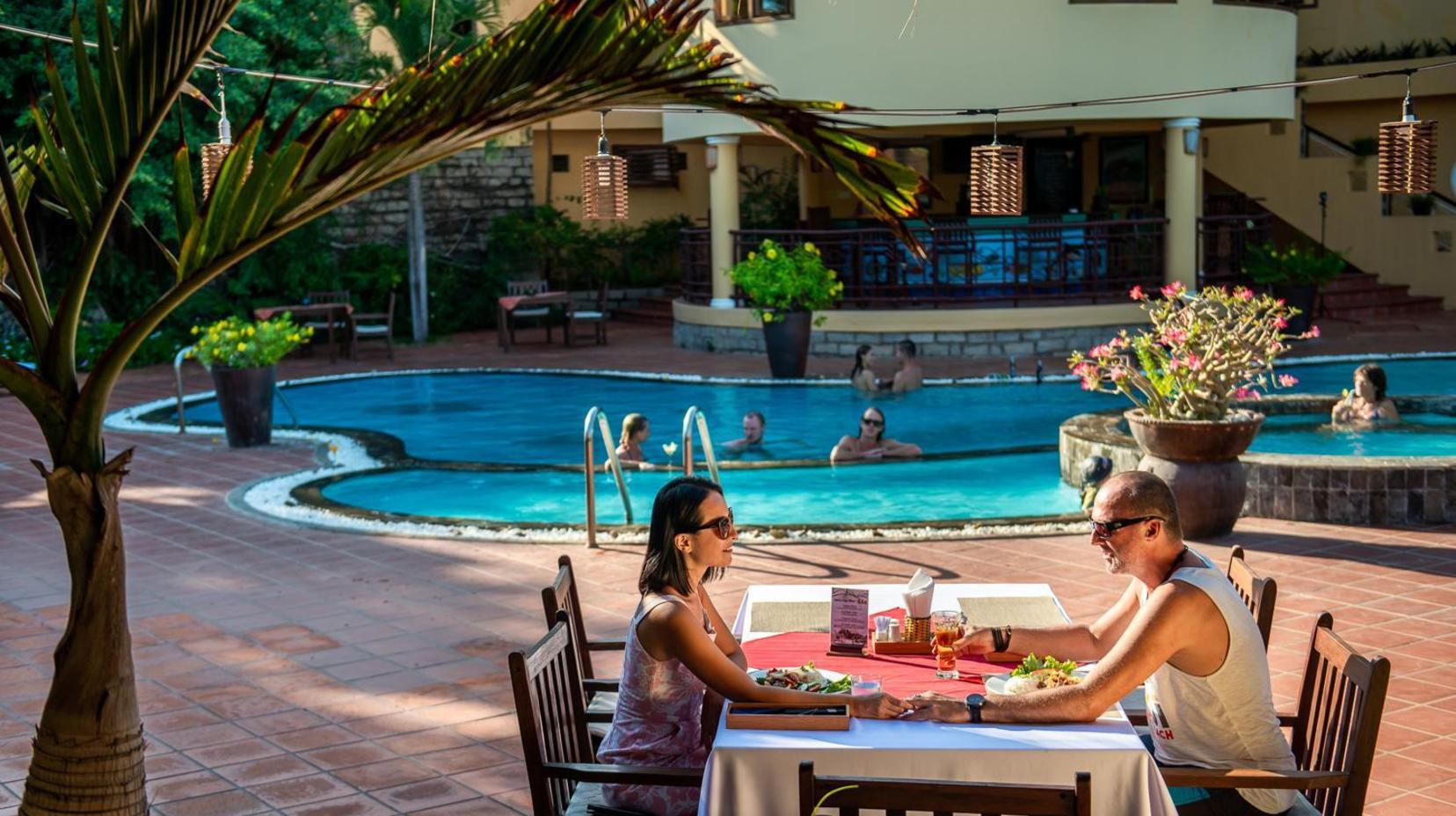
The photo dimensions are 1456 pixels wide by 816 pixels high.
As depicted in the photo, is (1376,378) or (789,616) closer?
(789,616)

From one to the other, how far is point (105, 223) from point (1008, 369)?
15508mm

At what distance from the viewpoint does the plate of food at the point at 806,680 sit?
404 centimetres

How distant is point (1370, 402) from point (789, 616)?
9.21 m

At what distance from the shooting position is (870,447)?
13.3 meters

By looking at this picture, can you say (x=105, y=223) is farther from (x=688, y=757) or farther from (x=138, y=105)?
(x=688, y=757)

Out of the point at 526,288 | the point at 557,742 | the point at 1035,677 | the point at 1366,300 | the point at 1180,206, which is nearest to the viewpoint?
the point at 1035,677

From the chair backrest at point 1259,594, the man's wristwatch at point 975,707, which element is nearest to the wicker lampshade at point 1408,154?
the chair backrest at point 1259,594

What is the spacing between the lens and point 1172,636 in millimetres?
3816

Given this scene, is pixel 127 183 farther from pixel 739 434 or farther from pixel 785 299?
pixel 785 299

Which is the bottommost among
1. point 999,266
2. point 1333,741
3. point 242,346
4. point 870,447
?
point 870,447

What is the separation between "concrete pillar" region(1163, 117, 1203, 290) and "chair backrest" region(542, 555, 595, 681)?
54.4 feet

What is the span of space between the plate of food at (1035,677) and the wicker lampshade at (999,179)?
8984 mm

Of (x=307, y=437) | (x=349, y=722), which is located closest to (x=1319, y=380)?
(x=307, y=437)

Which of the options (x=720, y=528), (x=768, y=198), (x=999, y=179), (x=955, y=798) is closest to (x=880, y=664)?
(x=720, y=528)
